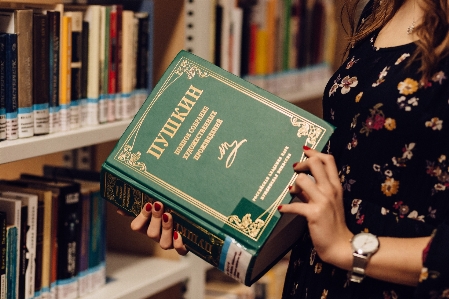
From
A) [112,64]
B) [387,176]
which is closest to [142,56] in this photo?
[112,64]

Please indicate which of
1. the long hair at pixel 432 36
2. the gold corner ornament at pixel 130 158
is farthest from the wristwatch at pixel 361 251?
the gold corner ornament at pixel 130 158

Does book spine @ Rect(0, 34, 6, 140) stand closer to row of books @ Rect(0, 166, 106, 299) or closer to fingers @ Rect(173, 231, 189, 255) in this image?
row of books @ Rect(0, 166, 106, 299)

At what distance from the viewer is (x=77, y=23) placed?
1366mm

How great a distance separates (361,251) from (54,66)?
2.48 feet

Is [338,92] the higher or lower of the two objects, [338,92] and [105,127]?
the higher

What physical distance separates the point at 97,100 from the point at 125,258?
1.71 feet

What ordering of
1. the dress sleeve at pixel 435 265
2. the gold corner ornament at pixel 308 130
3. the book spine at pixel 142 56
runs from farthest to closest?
the book spine at pixel 142 56 → the gold corner ornament at pixel 308 130 → the dress sleeve at pixel 435 265

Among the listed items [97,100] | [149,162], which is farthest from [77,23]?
[149,162]

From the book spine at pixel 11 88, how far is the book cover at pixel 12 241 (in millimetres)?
136

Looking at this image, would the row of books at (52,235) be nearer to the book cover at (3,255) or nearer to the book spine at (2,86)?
the book cover at (3,255)

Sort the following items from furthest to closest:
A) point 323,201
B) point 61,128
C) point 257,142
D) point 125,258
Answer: point 125,258 → point 61,128 → point 257,142 → point 323,201

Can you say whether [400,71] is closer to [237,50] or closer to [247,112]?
[247,112]

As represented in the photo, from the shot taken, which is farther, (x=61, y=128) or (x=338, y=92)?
(x=61, y=128)

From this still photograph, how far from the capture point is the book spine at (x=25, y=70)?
1.20m
